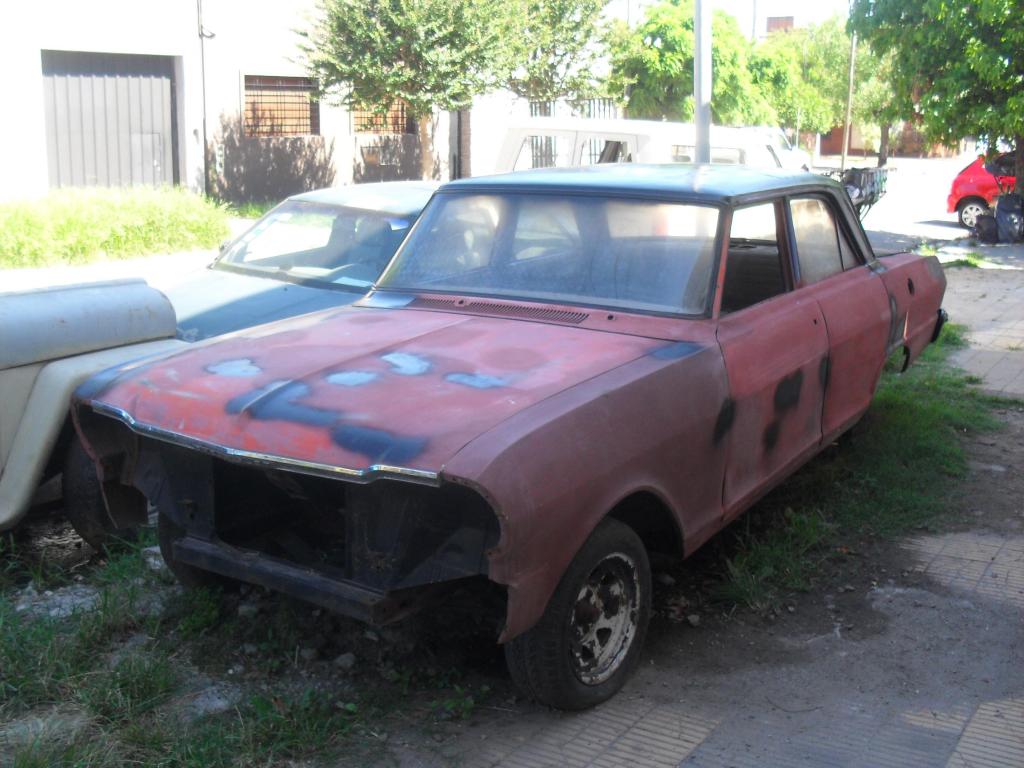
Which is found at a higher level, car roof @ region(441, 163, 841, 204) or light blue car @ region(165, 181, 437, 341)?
car roof @ region(441, 163, 841, 204)

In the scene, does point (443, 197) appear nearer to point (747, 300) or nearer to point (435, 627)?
point (747, 300)

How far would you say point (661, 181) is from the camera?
15.9 feet

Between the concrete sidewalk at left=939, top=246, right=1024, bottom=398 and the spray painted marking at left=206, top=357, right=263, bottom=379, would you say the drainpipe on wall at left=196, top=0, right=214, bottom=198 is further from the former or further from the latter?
the spray painted marking at left=206, top=357, right=263, bottom=379

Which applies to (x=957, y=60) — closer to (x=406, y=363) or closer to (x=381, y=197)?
(x=381, y=197)

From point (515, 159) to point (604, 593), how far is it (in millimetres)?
9963

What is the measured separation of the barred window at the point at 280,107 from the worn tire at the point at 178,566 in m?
16.1

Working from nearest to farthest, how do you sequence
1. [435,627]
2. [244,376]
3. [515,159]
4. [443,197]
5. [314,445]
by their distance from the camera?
[314,445]
[244,376]
[435,627]
[443,197]
[515,159]

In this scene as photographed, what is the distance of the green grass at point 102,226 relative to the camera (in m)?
13.4

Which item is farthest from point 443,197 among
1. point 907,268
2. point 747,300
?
point 907,268

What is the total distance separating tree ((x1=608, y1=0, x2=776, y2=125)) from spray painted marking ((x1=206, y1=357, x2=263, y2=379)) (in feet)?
66.0

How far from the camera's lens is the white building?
16.4 m

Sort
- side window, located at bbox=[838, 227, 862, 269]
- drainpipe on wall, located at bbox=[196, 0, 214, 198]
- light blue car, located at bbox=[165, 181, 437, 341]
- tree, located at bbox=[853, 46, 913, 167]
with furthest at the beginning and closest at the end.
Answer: tree, located at bbox=[853, 46, 913, 167], drainpipe on wall, located at bbox=[196, 0, 214, 198], light blue car, located at bbox=[165, 181, 437, 341], side window, located at bbox=[838, 227, 862, 269]

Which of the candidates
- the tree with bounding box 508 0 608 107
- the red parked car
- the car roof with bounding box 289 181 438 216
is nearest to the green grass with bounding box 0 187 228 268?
the car roof with bounding box 289 181 438 216

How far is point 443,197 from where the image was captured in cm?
520
